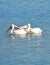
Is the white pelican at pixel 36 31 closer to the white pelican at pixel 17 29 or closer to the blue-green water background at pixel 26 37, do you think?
the blue-green water background at pixel 26 37

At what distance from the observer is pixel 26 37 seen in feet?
74.8

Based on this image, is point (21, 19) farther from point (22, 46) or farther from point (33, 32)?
point (22, 46)

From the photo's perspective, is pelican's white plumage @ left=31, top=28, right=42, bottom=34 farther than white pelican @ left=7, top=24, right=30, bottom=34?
No

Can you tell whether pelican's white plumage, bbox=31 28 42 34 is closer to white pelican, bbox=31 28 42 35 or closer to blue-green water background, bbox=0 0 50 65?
white pelican, bbox=31 28 42 35

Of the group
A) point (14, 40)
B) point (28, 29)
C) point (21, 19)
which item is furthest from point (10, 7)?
point (14, 40)

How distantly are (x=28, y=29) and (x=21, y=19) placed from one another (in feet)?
6.84

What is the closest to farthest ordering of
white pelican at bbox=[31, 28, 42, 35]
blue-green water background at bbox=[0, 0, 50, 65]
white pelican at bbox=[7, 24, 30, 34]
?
blue-green water background at bbox=[0, 0, 50, 65] → white pelican at bbox=[31, 28, 42, 35] → white pelican at bbox=[7, 24, 30, 34]

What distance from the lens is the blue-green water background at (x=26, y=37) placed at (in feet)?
63.1

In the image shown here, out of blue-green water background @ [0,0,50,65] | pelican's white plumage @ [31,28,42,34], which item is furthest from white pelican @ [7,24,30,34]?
pelican's white plumage @ [31,28,42,34]

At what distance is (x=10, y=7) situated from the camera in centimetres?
3008

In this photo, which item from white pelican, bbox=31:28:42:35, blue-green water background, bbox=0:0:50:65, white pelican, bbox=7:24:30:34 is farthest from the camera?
white pelican, bbox=7:24:30:34

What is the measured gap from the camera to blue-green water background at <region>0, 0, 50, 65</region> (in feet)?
63.1

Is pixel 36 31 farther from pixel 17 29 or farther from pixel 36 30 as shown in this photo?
pixel 17 29

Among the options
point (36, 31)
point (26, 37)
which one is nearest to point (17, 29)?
point (36, 31)
